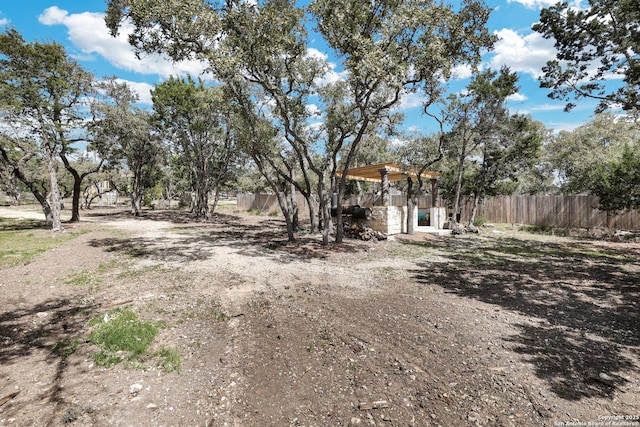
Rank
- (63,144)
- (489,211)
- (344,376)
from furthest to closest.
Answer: (489,211), (63,144), (344,376)

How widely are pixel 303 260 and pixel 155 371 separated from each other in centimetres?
483

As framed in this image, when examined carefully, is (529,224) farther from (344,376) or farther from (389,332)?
(344,376)

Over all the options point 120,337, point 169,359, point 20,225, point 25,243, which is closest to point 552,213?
point 169,359

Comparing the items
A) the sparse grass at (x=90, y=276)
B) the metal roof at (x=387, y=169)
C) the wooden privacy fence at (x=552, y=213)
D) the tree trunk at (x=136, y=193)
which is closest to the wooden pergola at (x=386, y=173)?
the metal roof at (x=387, y=169)

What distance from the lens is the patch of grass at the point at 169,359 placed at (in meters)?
2.88

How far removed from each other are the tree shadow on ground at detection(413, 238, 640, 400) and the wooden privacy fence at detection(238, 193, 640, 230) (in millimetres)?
5093

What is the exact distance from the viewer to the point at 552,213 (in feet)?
49.2

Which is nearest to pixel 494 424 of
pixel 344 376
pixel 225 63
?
pixel 344 376

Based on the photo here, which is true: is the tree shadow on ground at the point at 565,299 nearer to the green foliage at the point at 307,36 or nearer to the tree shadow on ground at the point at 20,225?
the green foliage at the point at 307,36

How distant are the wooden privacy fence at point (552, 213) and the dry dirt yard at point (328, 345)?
8.83m

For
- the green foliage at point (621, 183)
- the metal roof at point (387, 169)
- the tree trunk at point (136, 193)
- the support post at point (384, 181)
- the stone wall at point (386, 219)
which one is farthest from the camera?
the tree trunk at point (136, 193)

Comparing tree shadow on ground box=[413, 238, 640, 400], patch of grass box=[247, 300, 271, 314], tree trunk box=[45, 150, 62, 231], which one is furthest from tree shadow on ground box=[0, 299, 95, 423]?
tree trunk box=[45, 150, 62, 231]

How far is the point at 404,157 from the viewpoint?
506 inches

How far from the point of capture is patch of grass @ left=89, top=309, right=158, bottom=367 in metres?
3.05
